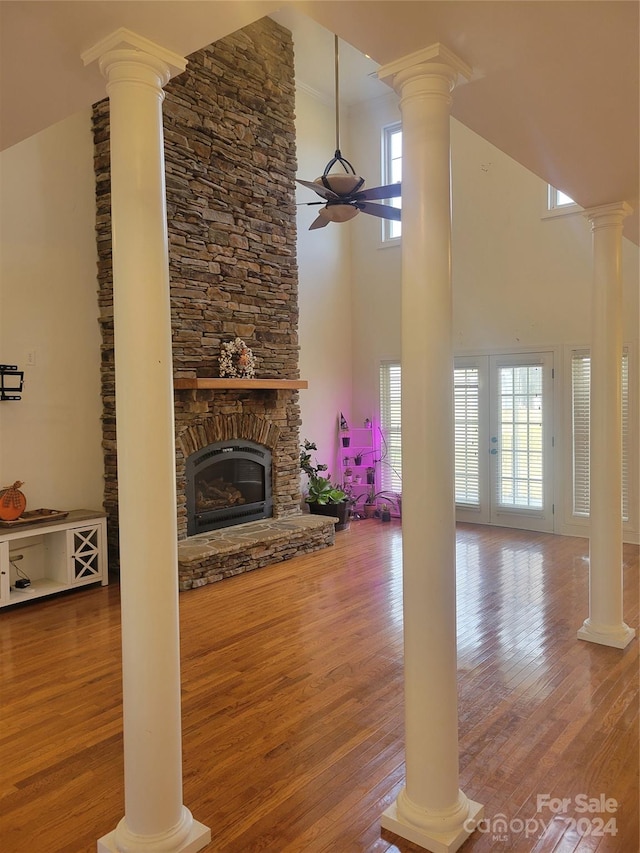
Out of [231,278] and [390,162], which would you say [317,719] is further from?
[390,162]

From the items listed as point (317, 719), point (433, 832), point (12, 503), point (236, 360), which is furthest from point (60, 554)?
point (433, 832)

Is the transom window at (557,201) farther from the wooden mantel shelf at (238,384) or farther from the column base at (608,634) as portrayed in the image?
the column base at (608,634)

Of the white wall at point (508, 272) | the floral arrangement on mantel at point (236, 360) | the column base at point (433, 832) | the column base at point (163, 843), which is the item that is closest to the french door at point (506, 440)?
the white wall at point (508, 272)

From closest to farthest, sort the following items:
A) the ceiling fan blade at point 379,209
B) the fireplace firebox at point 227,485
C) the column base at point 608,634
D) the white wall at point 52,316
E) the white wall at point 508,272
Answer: the column base at point 608,634, the ceiling fan blade at point 379,209, the white wall at point 52,316, the fireplace firebox at point 227,485, the white wall at point 508,272

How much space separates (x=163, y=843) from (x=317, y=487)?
5.41 metres

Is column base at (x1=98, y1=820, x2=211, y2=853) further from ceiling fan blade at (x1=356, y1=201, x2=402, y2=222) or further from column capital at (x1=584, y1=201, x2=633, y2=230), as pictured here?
column capital at (x1=584, y1=201, x2=633, y2=230)

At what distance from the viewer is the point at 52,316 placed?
523cm

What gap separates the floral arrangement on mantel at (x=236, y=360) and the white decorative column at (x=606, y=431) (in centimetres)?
334

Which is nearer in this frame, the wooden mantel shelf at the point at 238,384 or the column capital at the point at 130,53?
the column capital at the point at 130,53

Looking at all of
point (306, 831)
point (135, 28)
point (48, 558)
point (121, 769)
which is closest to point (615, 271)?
point (135, 28)

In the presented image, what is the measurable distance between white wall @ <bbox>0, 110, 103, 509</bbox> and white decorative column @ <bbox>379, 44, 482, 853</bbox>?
392 cm

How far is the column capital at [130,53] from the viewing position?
6.14 feet

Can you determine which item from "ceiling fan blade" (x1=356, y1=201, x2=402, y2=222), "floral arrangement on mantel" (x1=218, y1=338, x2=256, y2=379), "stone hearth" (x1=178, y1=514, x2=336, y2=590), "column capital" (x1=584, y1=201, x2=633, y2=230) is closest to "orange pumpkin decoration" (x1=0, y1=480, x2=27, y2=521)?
"stone hearth" (x1=178, y1=514, x2=336, y2=590)

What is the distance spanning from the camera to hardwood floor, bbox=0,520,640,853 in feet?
7.36
